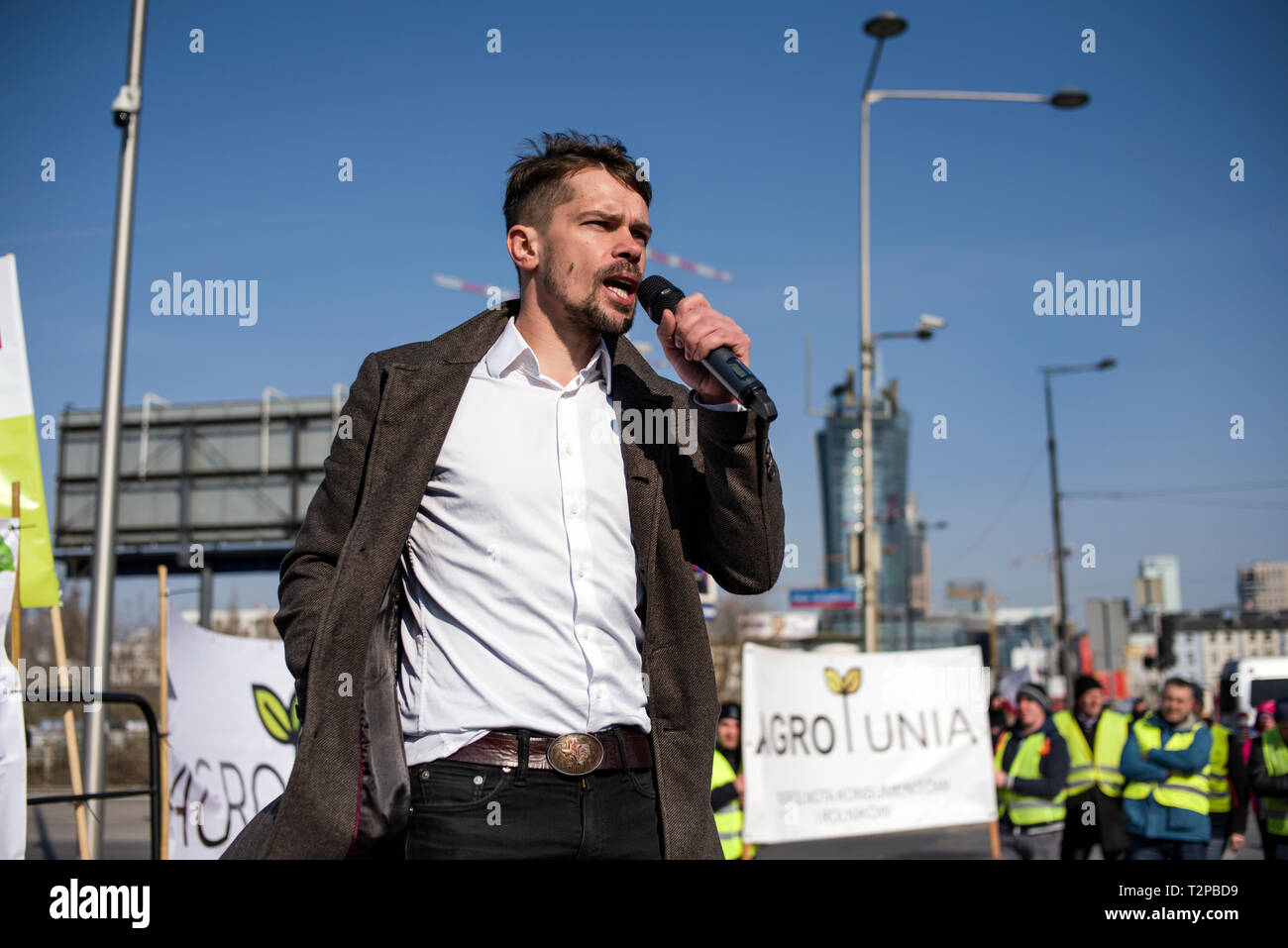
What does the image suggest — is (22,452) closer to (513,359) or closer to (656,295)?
(513,359)

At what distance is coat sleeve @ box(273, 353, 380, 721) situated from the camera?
6.98 feet

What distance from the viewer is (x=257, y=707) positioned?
8.04 metres

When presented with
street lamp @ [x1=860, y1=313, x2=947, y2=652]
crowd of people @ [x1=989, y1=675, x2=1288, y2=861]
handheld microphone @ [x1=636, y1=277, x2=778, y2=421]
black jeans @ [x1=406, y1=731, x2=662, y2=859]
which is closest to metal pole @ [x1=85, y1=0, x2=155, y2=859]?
black jeans @ [x1=406, y1=731, x2=662, y2=859]

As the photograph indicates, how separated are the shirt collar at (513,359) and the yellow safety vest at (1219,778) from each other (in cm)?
884

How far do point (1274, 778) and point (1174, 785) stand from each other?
0.77 meters

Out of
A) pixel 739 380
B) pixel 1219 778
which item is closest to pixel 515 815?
pixel 739 380

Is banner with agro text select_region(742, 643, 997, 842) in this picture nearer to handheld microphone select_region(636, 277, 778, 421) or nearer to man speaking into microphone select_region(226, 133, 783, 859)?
man speaking into microphone select_region(226, 133, 783, 859)

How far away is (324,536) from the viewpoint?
7.31ft

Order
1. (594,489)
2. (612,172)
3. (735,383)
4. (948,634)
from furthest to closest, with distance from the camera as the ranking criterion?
1. (948,634)
2. (612,172)
3. (594,489)
4. (735,383)

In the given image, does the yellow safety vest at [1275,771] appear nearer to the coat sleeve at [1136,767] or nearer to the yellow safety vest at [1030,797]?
the coat sleeve at [1136,767]

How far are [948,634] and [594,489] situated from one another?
8543 centimetres

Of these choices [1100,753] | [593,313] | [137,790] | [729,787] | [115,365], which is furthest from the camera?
[1100,753]
